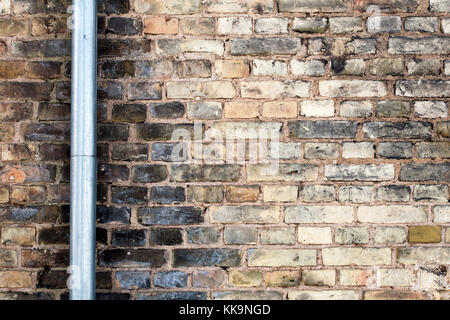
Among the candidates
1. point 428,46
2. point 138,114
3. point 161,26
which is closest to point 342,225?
point 428,46

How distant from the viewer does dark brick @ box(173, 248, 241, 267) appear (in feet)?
5.21

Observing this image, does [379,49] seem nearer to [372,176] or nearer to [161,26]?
[372,176]

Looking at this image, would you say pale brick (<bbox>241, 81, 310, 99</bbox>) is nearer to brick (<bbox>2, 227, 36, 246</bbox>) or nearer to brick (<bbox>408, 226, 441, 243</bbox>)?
brick (<bbox>408, 226, 441, 243</bbox>)

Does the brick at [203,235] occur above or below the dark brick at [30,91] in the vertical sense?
below

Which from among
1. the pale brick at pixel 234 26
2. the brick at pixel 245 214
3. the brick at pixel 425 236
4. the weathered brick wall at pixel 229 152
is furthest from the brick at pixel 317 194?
the pale brick at pixel 234 26

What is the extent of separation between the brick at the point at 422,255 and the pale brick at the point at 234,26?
108cm

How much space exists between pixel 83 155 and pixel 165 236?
447mm

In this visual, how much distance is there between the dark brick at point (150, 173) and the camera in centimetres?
159

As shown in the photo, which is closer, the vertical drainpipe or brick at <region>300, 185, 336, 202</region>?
the vertical drainpipe

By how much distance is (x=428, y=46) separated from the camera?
1608mm

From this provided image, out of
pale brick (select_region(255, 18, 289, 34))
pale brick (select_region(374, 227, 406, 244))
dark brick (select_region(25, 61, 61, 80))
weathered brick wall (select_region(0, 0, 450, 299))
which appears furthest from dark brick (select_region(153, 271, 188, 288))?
pale brick (select_region(255, 18, 289, 34))

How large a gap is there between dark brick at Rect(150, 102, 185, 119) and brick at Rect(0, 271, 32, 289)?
82 cm

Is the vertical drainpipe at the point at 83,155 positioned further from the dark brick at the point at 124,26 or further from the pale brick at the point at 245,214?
the pale brick at the point at 245,214

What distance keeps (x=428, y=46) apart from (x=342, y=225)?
0.81 metres
